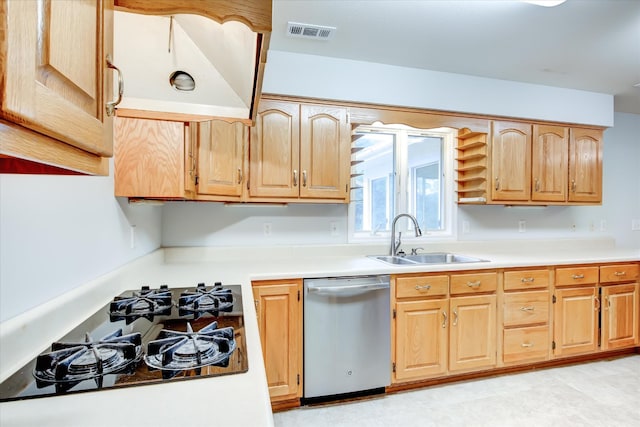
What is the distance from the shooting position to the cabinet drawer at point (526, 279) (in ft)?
8.10

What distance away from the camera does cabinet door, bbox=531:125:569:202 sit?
2932 millimetres

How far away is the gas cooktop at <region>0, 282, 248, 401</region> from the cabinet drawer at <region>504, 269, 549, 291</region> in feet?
7.04

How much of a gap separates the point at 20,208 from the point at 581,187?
390 centimetres

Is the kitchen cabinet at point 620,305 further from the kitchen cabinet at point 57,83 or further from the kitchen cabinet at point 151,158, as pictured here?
the kitchen cabinet at point 57,83

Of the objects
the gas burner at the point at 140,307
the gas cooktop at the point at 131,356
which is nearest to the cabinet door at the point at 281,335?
the gas burner at the point at 140,307

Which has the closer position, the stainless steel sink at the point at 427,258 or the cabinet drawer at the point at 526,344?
the cabinet drawer at the point at 526,344

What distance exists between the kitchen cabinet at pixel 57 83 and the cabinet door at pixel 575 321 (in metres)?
3.10

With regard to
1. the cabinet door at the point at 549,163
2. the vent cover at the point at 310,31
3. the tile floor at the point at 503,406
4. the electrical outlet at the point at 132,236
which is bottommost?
the tile floor at the point at 503,406

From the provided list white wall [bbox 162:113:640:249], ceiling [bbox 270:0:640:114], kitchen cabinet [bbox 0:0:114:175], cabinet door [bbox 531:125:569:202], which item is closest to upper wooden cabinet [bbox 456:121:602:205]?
cabinet door [bbox 531:125:569:202]

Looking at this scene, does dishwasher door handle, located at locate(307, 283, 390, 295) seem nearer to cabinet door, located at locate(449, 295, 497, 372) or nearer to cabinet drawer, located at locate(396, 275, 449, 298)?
cabinet drawer, located at locate(396, 275, 449, 298)

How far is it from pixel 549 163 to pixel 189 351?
3.30m

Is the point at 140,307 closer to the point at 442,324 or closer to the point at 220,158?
the point at 220,158

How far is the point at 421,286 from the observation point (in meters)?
2.28

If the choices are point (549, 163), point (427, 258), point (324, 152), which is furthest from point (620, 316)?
point (324, 152)
